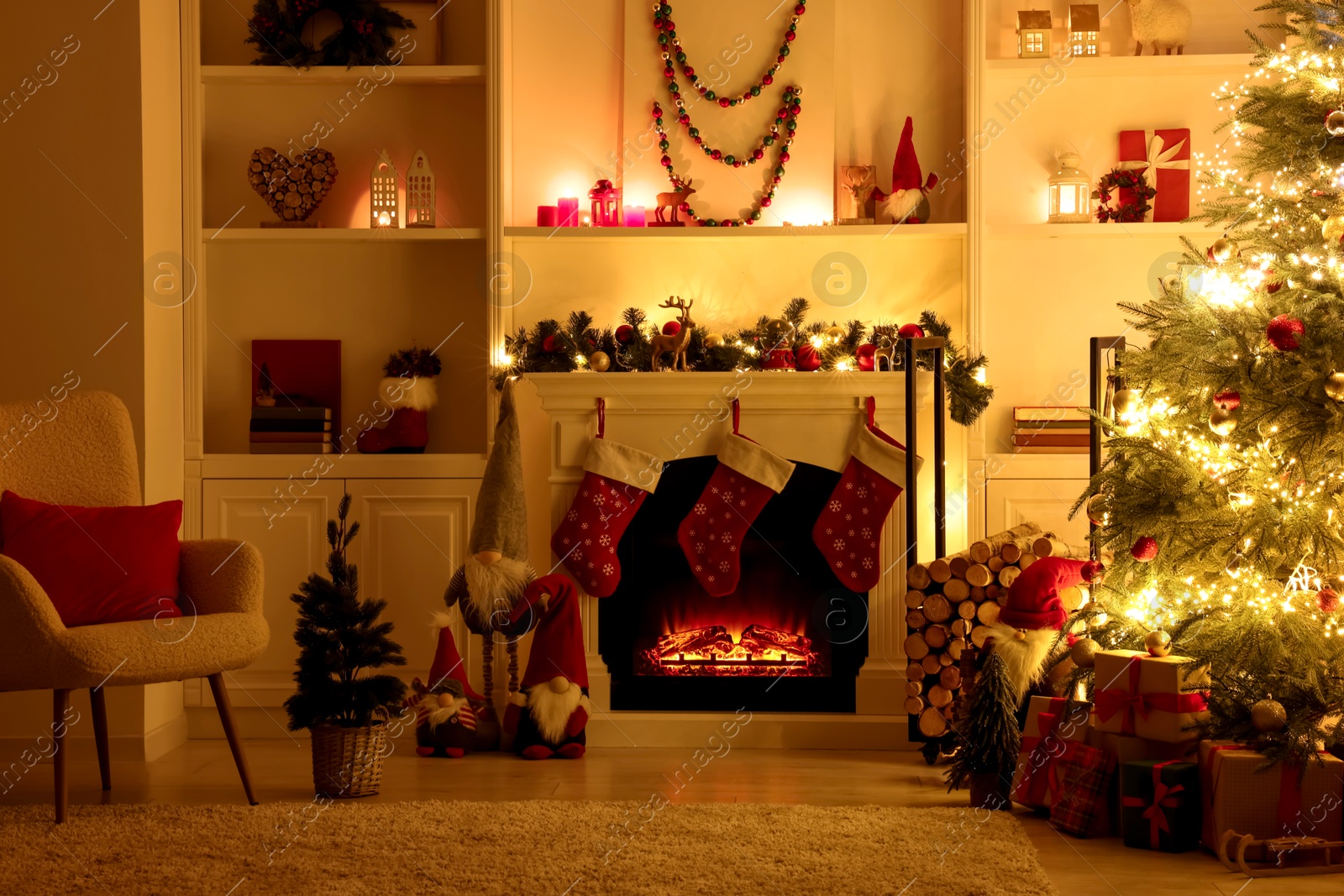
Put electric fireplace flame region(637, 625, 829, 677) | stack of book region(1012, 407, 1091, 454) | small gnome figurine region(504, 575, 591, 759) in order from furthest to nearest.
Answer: stack of book region(1012, 407, 1091, 454)
electric fireplace flame region(637, 625, 829, 677)
small gnome figurine region(504, 575, 591, 759)

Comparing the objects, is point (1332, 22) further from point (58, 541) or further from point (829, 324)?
point (58, 541)

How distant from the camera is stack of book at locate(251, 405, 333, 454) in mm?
3930

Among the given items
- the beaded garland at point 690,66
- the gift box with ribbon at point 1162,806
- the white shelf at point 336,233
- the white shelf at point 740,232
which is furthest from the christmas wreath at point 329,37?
the gift box with ribbon at point 1162,806

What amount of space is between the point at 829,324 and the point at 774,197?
0.47m

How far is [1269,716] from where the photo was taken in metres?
2.55

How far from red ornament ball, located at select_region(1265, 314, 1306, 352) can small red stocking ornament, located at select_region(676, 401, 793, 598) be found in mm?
1469

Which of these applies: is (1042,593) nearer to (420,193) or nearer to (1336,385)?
(1336,385)

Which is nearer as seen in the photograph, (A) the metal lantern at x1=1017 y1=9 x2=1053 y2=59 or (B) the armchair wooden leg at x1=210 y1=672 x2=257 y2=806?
(B) the armchair wooden leg at x1=210 y1=672 x2=257 y2=806

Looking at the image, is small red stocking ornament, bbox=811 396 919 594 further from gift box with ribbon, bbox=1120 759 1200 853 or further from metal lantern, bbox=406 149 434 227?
metal lantern, bbox=406 149 434 227

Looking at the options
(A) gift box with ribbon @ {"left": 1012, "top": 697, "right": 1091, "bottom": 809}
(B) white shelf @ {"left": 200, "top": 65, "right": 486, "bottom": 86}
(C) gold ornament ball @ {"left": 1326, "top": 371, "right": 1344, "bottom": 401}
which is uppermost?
(B) white shelf @ {"left": 200, "top": 65, "right": 486, "bottom": 86}

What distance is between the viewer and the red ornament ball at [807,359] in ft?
12.4

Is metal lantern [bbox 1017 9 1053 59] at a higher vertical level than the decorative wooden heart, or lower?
higher

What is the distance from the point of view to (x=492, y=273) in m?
3.96

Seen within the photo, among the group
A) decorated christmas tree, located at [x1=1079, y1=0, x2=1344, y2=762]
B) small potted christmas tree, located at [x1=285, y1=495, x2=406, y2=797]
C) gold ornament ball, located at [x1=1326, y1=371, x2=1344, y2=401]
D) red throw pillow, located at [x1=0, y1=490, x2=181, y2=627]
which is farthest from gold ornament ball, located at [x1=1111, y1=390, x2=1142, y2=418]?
red throw pillow, located at [x1=0, y1=490, x2=181, y2=627]
